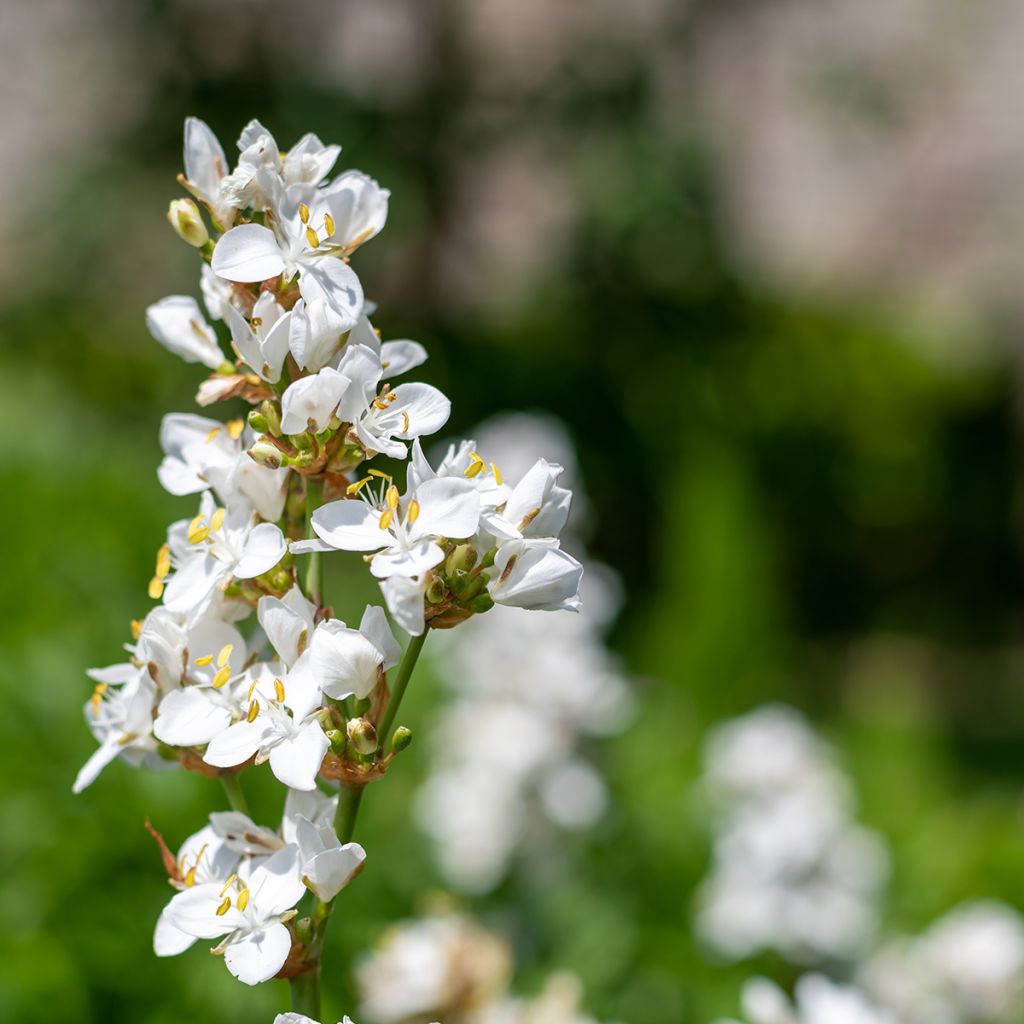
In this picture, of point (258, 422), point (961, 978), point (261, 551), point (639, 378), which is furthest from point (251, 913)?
point (639, 378)

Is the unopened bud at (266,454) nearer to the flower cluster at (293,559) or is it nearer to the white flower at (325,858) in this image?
the flower cluster at (293,559)

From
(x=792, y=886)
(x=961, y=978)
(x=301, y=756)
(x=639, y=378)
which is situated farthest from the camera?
(x=639, y=378)

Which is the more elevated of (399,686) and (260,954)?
(399,686)

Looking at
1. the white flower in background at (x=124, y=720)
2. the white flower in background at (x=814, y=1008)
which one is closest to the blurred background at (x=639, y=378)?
the white flower in background at (x=814, y=1008)

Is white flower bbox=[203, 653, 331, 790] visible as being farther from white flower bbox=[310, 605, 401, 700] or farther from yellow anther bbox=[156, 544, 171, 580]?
yellow anther bbox=[156, 544, 171, 580]

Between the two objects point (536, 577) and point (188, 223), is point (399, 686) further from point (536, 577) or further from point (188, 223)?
point (188, 223)

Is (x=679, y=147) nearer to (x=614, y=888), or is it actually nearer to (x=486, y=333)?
(x=486, y=333)
